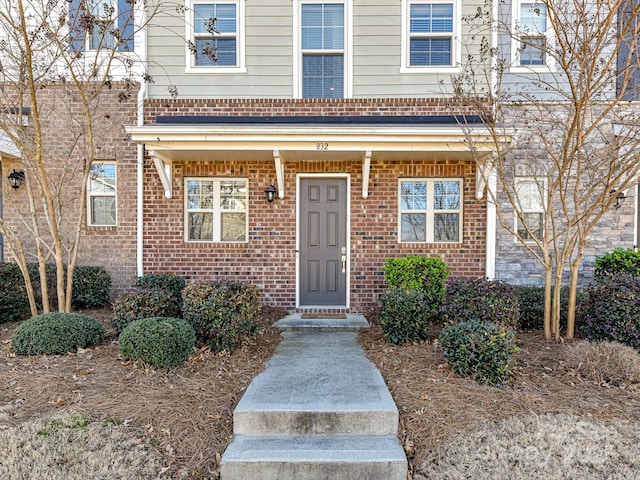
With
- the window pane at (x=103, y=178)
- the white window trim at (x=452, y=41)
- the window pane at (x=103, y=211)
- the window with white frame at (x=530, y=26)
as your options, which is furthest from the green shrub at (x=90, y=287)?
the window with white frame at (x=530, y=26)

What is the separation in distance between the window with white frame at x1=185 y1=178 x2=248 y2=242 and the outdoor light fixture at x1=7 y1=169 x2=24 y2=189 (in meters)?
2.71

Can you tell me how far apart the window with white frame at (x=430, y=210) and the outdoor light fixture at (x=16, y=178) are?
21.1ft

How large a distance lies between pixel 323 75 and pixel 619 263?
18.6 feet

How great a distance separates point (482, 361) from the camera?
3.48 m

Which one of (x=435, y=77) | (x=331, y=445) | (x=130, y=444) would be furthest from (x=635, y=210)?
(x=130, y=444)

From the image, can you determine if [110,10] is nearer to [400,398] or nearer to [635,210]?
[400,398]

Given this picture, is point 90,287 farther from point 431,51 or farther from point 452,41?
point 452,41

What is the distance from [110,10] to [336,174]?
3.86 meters

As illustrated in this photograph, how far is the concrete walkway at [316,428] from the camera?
2.63 m

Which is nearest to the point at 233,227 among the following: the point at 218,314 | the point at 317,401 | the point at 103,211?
the point at 103,211

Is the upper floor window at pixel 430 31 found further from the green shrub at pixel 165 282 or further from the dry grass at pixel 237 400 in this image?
the green shrub at pixel 165 282

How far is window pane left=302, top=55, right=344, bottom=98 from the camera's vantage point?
21.5 ft

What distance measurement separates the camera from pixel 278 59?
6469 mm

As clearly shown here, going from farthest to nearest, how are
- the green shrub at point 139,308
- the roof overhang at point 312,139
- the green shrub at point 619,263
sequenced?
1. the green shrub at point 619,263
2. the roof overhang at point 312,139
3. the green shrub at point 139,308
